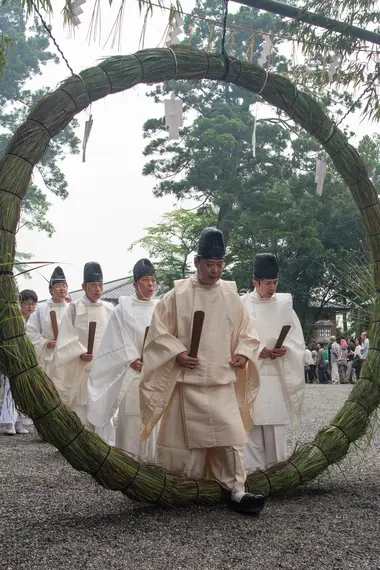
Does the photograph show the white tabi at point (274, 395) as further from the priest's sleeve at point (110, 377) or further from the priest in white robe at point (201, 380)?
the priest's sleeve at point (110, 377)

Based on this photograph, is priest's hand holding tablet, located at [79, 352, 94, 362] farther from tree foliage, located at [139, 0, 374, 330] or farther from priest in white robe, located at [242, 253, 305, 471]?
tree foliage, located at [139, 0, 374, 330]

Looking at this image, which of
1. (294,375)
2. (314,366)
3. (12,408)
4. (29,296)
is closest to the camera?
(294,375)

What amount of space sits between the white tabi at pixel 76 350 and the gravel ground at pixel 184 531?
186cm

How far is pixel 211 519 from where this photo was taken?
14.5 feet

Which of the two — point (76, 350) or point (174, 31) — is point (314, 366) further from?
point (174, 31)

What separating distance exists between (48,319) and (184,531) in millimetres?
5211

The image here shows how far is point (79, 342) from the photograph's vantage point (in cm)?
770

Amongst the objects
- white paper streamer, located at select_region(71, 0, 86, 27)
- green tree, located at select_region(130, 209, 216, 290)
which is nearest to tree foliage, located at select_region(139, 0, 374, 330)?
green tree, located at select_region(130, 209, 216, 290)

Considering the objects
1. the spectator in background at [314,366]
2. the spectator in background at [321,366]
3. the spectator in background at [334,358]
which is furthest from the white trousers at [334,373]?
the spectator in background at [314,366]

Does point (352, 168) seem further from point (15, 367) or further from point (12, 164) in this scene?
point (15, 367)

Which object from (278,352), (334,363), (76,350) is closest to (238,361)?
(278,352)

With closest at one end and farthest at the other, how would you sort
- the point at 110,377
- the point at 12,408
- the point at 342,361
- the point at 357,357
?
the point at 110,377, the point at 12,408, the point at 357,357, the point at 342,361

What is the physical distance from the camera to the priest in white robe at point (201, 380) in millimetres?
4730

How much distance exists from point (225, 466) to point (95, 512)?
91cm
